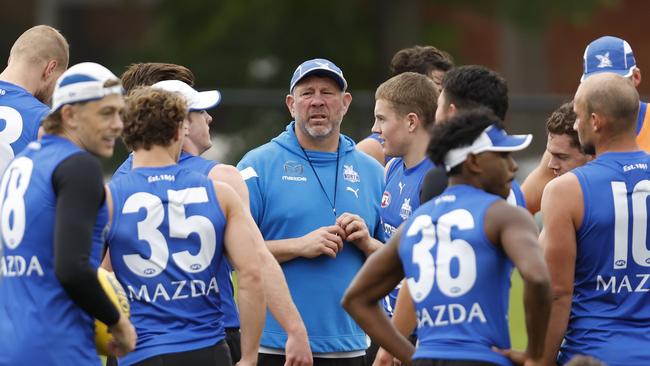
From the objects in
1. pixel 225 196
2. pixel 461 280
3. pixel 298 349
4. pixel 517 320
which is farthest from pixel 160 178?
pixel 517 320

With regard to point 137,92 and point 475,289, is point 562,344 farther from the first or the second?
point 137,92

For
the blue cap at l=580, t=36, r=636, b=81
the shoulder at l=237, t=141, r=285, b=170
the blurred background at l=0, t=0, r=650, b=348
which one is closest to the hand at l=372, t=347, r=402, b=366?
the shoulder at l=237, t=141, r=285, b=170

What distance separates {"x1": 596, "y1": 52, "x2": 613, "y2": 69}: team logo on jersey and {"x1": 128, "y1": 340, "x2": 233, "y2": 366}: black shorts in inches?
112

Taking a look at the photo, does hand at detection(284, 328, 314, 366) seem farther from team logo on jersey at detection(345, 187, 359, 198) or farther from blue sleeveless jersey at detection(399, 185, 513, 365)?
blue sleeveless jersey at detection(399, 185, 513, 365)

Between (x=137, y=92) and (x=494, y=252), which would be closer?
(x=494, y=252)

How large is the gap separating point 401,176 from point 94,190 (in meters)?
2.49

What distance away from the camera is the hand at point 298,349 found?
268 inches

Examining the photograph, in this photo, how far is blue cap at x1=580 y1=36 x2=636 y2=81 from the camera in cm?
752

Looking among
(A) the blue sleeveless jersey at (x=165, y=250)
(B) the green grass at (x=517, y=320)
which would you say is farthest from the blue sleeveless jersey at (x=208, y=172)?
(B) the green grass at (x=517, y=320)

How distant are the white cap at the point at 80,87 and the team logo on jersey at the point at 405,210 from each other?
2.18 m

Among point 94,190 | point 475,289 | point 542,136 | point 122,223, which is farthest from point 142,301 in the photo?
point 542,136

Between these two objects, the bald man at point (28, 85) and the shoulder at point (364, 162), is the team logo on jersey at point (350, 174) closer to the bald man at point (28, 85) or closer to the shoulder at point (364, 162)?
the shoulder at point (364, 162)

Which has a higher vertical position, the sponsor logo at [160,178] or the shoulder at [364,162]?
the sponsor logo at [160,178]

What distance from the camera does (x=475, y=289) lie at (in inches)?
211
